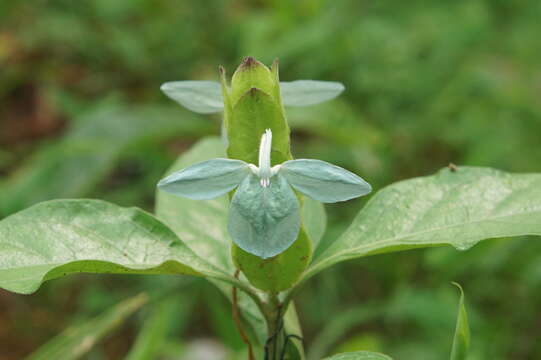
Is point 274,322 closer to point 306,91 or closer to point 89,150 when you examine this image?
point 306,91

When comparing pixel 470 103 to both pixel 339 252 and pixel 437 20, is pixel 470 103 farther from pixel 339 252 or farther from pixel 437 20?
pixel 339 252

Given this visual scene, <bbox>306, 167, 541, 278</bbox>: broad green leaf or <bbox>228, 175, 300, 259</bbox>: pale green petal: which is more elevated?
<bbox>228, 175, 300, 259</bbox>: pale green petal

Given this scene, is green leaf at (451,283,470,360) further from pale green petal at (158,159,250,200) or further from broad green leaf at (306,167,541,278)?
pale green petal at (158,159,250,200)

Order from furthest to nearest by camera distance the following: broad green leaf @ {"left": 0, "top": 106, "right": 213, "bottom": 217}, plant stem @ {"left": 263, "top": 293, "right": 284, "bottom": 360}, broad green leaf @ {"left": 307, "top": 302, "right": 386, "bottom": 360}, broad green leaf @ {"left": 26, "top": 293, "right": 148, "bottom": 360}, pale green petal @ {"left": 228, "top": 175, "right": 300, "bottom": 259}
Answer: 1. broad green leaf @ {"left": 0, "top": 106, "right": 213, "bottom": 217}
2. broad green leaf @ {"left": 307, "top": 302, "right": 386, "bottom": 360}
3. broad green leaf @ {"left": 26, "top": 293, "right": 148, "bottom": 360}
4. plant stem @ {"left": 263, "top": 293, "right": 284, "bottom": 360}
5. pale green petal @ {"left": 228, "top": 175, "right": 300, "bottom": 259}

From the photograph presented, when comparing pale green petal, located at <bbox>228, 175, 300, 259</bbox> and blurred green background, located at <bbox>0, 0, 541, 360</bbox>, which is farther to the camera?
blurred green background, located at <bbox>0, 0, 541, 360</bbox>

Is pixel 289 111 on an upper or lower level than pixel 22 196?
upper

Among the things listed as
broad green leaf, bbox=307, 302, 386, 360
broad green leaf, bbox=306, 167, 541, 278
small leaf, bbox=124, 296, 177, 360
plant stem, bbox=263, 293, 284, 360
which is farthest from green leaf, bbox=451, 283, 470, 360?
broad green leaf, bbox=307, 302, 386, 360

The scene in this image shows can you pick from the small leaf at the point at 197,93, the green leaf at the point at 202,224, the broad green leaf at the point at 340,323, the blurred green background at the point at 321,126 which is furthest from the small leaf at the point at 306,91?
the broad green leaf at the point at 340,323

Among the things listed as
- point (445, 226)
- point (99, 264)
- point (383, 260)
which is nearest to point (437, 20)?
point (383, 260)
